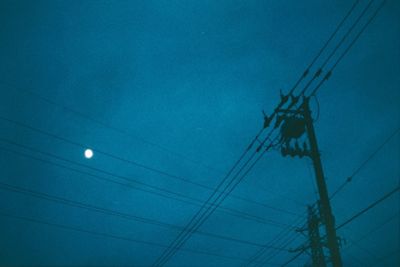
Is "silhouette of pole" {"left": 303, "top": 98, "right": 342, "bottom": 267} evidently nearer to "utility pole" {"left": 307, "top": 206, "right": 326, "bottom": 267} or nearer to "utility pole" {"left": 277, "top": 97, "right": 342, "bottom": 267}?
"utility pole" {"left": 277, "top": 97, "right": 342, "bottom": 267}

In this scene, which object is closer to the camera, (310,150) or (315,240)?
(310,150)

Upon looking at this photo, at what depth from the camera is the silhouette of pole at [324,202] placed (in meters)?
8.95

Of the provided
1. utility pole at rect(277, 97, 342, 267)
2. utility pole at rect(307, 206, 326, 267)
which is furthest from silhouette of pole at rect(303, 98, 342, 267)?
utility pole at rect(307, 206, 326, 267)

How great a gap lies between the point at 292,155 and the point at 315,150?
2023 mm

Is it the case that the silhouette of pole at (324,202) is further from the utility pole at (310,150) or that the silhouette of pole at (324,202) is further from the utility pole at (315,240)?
the utility pole at (315,240)

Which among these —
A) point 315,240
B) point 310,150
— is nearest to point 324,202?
point 310,150

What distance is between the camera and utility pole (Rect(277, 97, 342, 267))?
916 cm

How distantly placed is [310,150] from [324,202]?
2207mm

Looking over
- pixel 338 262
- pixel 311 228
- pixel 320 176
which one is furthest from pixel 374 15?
pixel 311 228

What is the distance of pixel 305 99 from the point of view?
11500 millimetres

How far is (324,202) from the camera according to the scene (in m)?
9.73

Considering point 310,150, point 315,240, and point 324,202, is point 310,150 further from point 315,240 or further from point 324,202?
point 315,240

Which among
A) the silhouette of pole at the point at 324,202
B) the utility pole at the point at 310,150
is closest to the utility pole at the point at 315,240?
the utility pole at the point at 310,150

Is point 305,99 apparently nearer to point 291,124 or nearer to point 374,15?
point 291,124
